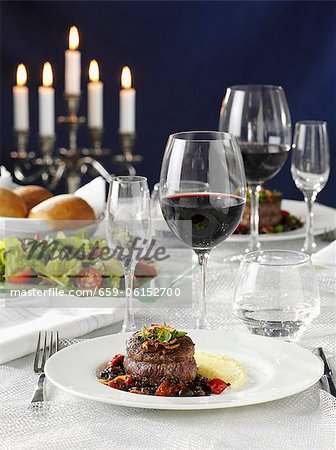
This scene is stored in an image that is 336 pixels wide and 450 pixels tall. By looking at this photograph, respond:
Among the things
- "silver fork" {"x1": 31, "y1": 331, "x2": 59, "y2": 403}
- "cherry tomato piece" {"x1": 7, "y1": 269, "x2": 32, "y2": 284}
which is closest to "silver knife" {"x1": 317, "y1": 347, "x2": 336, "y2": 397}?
"silver fork" {"x1": 31, "y1": 331, "x2": 59, "y2": 403}

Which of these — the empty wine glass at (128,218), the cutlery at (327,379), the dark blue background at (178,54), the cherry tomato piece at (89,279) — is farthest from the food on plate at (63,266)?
the dark blue background at (178,54)

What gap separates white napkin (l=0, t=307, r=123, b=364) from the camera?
118 cm

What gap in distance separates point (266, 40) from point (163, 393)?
11.4 feet

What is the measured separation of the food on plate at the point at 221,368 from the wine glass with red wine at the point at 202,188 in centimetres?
19

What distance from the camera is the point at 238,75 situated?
14.2 ft

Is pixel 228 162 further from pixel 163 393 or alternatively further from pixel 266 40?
pixel 266 40

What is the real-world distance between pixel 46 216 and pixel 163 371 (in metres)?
0.85

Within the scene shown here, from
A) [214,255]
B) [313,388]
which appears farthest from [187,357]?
[214,255]

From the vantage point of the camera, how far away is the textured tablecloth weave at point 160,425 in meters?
0.90

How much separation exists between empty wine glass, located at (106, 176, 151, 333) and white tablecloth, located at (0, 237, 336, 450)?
284 mm

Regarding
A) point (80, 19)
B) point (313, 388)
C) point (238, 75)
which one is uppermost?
point (80, 19)

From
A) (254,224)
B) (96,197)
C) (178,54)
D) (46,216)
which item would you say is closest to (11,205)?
(46,216)

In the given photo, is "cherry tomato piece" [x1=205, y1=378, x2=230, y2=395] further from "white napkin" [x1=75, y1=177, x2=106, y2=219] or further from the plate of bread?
"white napkin" [x1=75, y1=177, x2=106, y2=219]

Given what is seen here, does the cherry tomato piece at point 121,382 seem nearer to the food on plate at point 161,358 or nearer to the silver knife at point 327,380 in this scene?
the food on plate at point 161,358
